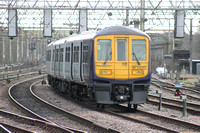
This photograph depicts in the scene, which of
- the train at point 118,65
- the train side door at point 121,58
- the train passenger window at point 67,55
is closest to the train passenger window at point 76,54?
the train passenger window at point 67,55

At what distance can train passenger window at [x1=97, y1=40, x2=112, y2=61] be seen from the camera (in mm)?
13133

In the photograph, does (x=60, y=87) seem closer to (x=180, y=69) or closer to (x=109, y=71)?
(x=109, y=71)

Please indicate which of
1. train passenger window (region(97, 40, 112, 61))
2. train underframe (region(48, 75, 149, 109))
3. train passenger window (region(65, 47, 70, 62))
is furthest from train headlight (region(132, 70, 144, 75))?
train passenger window (region(65, 47, 70, 62))

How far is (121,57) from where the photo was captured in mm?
13164

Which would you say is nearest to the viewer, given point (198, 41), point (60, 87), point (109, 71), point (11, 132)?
point (11, 132)

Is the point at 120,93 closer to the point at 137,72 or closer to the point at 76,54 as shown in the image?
the point at 137,72

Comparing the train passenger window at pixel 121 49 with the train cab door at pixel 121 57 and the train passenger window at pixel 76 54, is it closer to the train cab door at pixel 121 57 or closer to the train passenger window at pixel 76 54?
the train cab door at pixel 121 57

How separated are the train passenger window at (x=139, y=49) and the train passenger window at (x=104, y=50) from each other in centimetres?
85

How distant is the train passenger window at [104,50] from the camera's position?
13.1m

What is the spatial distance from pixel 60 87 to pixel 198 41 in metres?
69.0

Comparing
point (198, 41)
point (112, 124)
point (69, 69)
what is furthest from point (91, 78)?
point (198, 41)

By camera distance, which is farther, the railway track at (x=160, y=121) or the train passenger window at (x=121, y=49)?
the train passenger window at (x=121, y=49)

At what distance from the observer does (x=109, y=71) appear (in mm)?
13055

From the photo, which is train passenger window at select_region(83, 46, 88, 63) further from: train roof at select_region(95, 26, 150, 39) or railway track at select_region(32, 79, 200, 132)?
railway track at select_region(32, 79, 200, 132)
